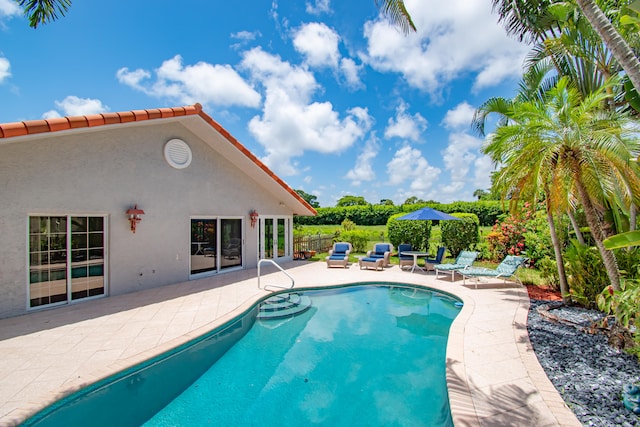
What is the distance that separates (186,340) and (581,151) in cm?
1019

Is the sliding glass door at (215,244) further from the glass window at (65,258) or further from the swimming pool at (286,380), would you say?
the swimming pool at (286,380)

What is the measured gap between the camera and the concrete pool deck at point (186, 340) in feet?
14.7

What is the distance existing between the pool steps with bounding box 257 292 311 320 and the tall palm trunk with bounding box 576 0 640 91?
366 inches

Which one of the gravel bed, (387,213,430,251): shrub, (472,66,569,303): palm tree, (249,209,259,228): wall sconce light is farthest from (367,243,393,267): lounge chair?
the gravel bed

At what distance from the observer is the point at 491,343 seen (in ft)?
21.9

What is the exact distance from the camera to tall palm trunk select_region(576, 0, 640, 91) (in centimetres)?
456

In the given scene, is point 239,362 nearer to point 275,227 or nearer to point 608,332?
point 608,332

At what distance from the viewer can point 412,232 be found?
19359mm

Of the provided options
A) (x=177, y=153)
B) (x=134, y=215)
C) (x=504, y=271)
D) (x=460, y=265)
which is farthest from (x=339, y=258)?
(x=134, y=215)

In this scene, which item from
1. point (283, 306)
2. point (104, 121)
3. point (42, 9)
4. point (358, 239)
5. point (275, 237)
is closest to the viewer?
point (42, 9)

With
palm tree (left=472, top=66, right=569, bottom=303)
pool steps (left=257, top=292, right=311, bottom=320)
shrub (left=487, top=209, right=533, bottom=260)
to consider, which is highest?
palm tree (left=472, top=66, right=569, bottom=303)

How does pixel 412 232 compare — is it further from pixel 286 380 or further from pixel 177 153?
pixel 286 380

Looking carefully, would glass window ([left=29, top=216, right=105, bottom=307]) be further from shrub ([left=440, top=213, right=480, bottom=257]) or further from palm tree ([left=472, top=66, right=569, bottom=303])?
shrub ([left=440, top=213, right=480, bottom=257])

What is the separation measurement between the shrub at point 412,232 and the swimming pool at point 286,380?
10249mm
